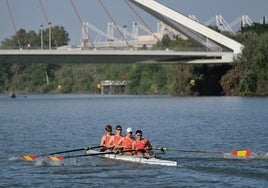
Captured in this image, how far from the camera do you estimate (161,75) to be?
3602 inches

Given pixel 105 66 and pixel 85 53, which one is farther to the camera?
pixel 105 66

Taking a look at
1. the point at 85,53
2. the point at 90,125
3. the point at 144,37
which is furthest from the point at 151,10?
the point at 144,37

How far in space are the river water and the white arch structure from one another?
1709 centimetres

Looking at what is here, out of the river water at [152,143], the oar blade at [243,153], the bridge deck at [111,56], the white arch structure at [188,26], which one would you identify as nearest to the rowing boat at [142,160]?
the river water at [152,143]

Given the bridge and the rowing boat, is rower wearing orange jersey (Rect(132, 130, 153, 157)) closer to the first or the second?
the rowing boat

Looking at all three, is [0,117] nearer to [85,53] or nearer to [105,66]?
[85,53]

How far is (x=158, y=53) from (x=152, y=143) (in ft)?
124

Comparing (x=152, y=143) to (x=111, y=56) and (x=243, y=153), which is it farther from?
(x=111, y=56)

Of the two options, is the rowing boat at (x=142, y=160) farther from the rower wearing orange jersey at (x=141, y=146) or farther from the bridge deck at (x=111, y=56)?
the bridge deck at (x=111, y=56)

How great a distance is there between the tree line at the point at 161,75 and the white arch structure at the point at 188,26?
4.89 ft

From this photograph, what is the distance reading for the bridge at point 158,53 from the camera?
214 feet

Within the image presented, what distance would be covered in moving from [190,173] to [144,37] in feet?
369

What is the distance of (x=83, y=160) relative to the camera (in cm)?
2359

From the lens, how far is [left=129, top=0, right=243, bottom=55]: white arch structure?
6662 cm
